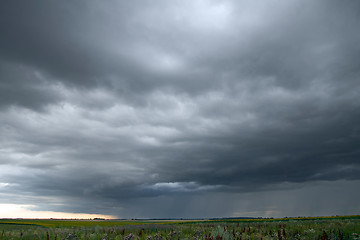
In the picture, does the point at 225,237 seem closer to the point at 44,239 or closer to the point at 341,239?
the point at 341,239

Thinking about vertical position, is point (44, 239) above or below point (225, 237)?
below

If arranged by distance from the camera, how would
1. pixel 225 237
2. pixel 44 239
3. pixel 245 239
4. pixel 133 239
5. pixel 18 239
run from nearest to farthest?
pixel 225 237 < pixel 245 239 < pixel 133 239 < pixel 44 239 < pixel 18 239

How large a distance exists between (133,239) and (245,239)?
524 cm

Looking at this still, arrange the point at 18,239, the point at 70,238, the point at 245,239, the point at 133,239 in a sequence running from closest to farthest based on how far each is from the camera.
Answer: the point at 245,239, the point at 133,239, the point at 70,238, the point at 18,239

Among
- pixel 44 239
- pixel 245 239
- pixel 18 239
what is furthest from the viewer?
pixel 18 239

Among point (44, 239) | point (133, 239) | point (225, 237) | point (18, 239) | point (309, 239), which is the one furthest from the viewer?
point (18, 239)

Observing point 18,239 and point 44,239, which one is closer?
point 44,239

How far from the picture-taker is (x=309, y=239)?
11242mm

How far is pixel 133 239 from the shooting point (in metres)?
12.1

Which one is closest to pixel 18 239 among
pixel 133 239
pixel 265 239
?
pixel 133 239

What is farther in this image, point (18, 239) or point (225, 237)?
point (18, 239)

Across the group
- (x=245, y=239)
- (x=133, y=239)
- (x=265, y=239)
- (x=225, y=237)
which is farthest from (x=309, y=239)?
(x=133, y=239)

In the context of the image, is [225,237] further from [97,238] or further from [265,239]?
[97,238]

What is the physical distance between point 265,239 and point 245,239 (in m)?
0.85
